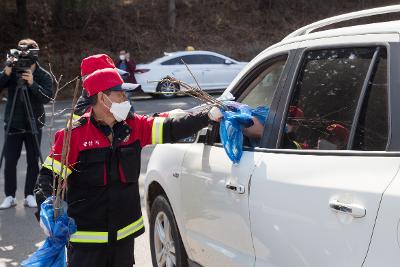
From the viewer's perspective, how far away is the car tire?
13.3ft

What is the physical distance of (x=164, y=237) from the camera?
430 centimetres

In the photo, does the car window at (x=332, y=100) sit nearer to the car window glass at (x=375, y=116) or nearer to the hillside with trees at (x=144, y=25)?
the car window glass at (x=375, y=116)

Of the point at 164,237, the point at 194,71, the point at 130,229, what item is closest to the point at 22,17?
the point at 194,71

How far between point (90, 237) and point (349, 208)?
1.61 m

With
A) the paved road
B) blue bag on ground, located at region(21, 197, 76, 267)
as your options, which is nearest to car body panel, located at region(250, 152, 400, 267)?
blue bag on ground, located at region(21, 197, 76, 267)

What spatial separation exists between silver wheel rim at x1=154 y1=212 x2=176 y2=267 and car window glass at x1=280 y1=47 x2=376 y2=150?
1.58 m

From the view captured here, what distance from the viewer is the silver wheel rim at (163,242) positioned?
4.18m

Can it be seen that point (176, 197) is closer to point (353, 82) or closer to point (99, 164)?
point (99, 164)

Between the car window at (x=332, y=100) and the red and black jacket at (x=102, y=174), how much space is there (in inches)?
25.2

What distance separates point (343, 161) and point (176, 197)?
172 cm

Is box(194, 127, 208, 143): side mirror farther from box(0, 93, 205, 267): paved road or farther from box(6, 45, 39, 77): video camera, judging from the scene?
box(6, 45, 39, 77): video camera

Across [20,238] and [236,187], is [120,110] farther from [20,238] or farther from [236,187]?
[20,238]

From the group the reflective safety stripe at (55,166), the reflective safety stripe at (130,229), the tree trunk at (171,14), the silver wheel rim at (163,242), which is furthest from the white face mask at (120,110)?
the tree trunk at (171,14)

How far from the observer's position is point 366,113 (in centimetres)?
253
